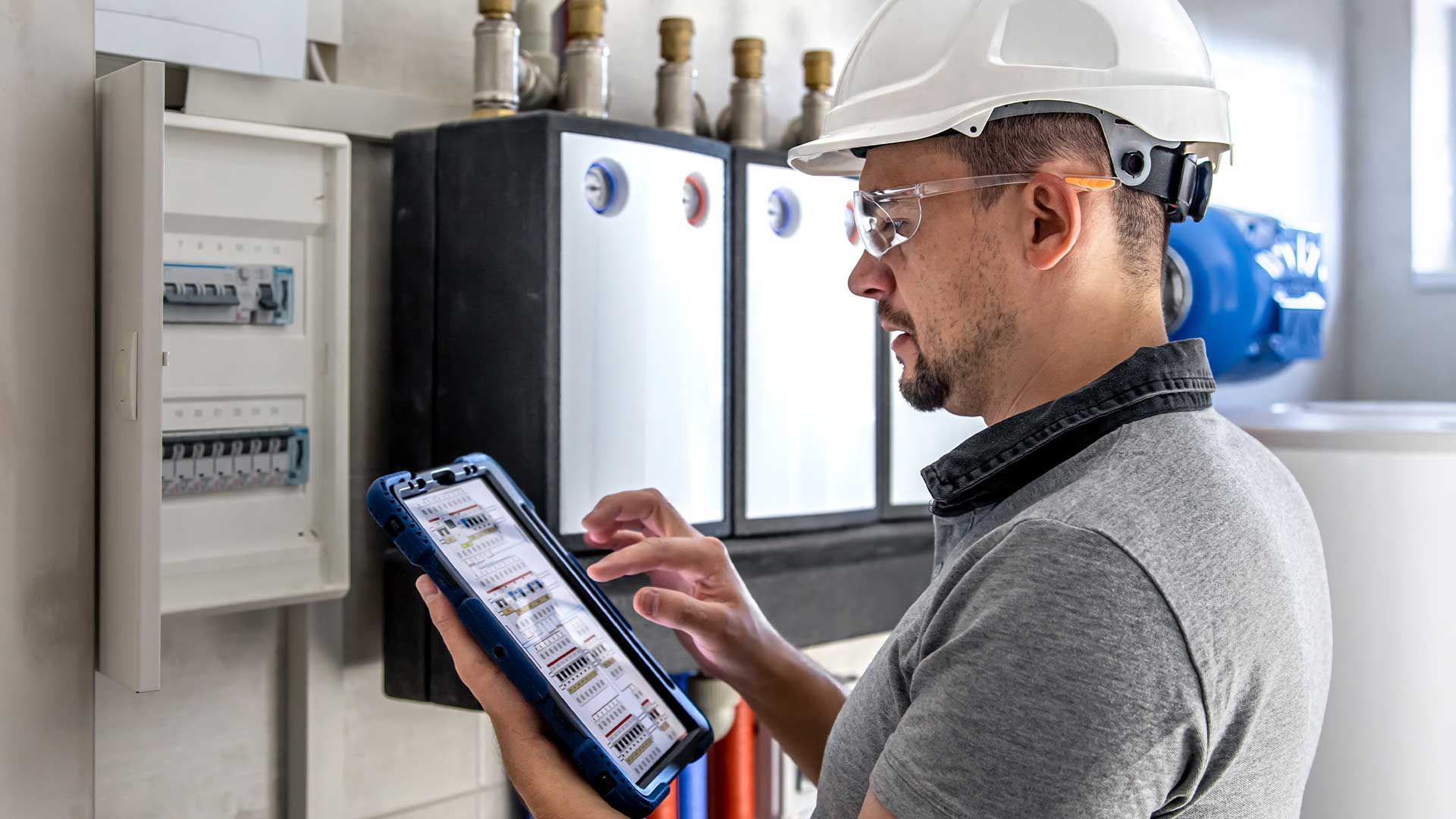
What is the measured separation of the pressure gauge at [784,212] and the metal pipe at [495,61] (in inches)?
12.0

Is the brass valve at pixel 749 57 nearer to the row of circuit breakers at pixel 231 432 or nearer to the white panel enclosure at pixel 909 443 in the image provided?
the white panel enclosure at pixel 909 443

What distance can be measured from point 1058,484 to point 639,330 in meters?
0.58

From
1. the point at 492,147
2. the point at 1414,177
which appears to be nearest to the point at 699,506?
the point at 492,147

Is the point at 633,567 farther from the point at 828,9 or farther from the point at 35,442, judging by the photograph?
the point at 828,9

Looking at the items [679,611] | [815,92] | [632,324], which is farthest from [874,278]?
[815,92]

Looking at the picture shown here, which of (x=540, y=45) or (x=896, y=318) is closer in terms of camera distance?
(x=896, y=318)

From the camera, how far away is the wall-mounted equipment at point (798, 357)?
1.29 meters

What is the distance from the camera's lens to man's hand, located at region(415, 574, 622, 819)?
0.78m

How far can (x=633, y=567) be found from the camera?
0.94 meters

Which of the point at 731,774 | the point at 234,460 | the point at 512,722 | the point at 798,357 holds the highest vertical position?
the point at 798,357

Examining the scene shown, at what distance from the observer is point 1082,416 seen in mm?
704

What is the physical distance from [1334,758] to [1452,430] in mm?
339

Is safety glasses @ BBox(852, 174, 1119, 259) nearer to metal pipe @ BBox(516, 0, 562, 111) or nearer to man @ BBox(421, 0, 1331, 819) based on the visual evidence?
man @ BBox(421, 0, 1331, 819)

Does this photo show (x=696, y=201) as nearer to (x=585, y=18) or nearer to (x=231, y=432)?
(x=585, y=18)
